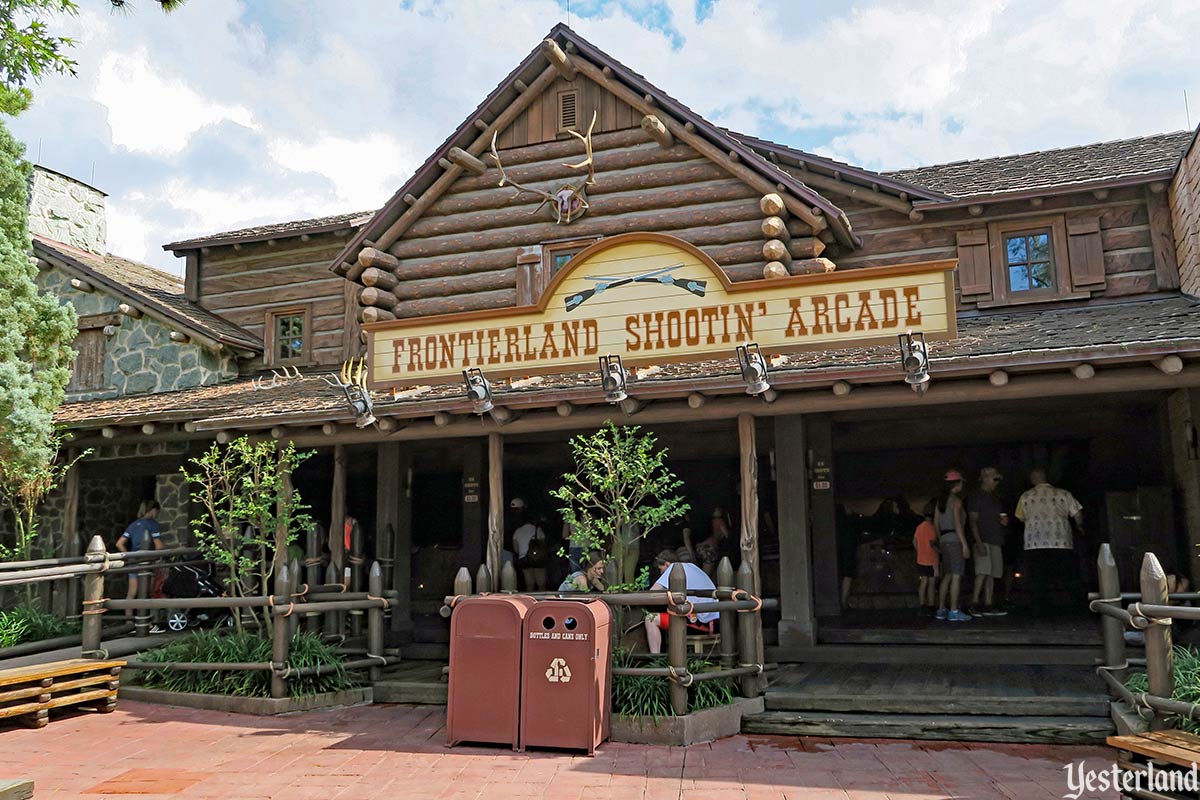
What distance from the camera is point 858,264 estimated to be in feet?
43.5

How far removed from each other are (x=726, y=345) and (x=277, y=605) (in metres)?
5.21

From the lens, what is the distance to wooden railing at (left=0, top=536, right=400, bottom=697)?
951 cm

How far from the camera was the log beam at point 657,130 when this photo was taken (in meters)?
12.9

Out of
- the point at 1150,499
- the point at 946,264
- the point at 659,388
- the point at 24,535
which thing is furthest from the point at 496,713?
the point at 24,535

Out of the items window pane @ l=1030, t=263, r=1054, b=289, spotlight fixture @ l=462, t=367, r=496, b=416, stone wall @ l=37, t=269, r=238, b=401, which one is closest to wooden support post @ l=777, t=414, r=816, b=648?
spotlight fixture @ l=462, t=367, r=496, b=416

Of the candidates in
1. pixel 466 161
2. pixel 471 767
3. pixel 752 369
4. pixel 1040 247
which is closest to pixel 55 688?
pixel 471 767

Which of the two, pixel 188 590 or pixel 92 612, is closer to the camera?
pixel 92 612

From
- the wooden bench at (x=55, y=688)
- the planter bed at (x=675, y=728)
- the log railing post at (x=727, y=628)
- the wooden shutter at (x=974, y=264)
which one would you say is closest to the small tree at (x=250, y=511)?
the wooden bench at (x=55, y=688)

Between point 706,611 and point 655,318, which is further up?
point 655,318

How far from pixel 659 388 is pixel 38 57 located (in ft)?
28.9

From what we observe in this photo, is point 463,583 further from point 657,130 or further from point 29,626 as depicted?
point 657,130

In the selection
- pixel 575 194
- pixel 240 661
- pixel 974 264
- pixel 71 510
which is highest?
pixel 575 194

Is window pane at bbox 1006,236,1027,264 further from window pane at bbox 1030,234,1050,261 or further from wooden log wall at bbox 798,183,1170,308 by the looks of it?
wooden log wall at bbox 798,183,1170,308

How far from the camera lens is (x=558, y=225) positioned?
13547 mm
